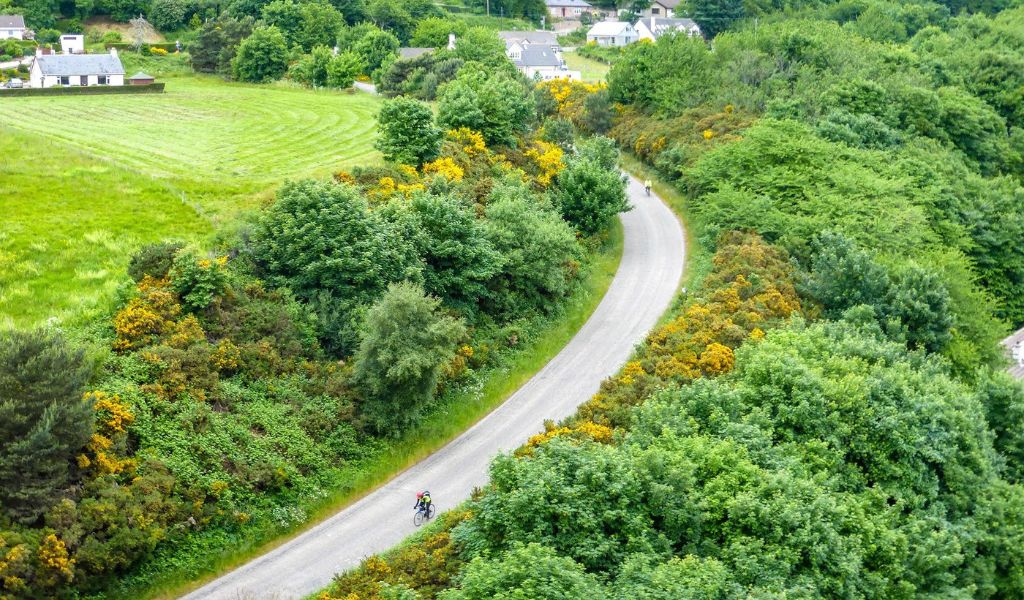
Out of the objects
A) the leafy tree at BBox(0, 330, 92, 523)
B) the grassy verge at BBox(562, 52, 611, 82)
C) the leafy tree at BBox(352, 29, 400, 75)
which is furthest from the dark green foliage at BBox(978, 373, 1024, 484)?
the grassy verge at BBox(562, 52, 611, 82)

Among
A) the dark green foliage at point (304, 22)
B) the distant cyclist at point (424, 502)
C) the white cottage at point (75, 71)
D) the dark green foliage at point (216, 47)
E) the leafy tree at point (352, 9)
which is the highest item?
the leafy tree at point (352, 9)

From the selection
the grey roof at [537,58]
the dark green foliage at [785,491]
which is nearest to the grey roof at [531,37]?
the grey roof at [537,58]

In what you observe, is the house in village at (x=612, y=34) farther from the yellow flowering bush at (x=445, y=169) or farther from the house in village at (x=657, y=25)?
the yellow flowering bush at (x=445, y=169)

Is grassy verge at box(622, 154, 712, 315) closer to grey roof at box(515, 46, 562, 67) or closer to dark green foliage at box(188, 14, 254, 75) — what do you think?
grey roof at box(515, 46, 562, 67)

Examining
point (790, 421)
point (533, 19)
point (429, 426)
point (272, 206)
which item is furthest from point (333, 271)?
point (533, 19)

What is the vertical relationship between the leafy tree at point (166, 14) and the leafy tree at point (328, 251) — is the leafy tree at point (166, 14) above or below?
above

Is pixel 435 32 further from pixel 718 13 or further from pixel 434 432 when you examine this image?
pixel 434 432
